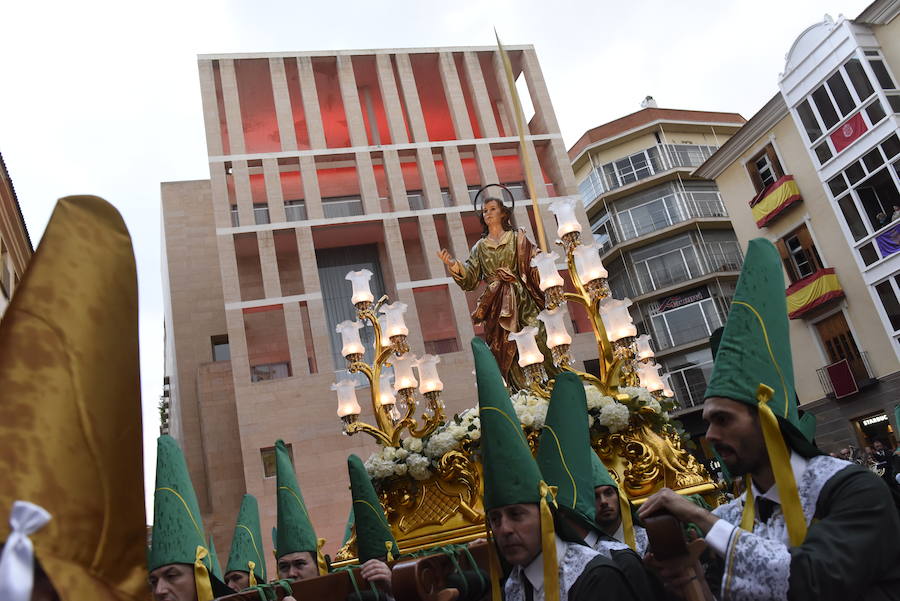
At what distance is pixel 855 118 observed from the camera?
20750mm

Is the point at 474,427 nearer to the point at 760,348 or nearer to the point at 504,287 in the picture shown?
the point at 504,287

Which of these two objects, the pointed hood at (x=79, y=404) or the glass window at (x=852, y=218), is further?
the glass window at (x=852, y=218)

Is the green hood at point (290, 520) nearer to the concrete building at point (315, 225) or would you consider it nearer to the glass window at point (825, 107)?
the concrete building at point (315, 225)

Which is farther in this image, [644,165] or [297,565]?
[644,165]

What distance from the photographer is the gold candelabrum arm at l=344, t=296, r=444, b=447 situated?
7.35 meters

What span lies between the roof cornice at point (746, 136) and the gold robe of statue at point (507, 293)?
1756cm

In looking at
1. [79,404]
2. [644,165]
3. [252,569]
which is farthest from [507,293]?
[644,165]

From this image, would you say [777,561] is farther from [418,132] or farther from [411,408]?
[418,132]

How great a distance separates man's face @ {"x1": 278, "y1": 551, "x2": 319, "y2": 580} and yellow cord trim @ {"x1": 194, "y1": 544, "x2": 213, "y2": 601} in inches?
51.1

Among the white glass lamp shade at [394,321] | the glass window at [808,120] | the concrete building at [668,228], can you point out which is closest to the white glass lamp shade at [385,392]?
the white glass lamp shade at [394,321]

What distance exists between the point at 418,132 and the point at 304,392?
9864 mm

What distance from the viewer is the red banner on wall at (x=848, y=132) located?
67.6 ft

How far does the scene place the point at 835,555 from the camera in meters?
2.01

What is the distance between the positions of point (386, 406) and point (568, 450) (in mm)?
4640
